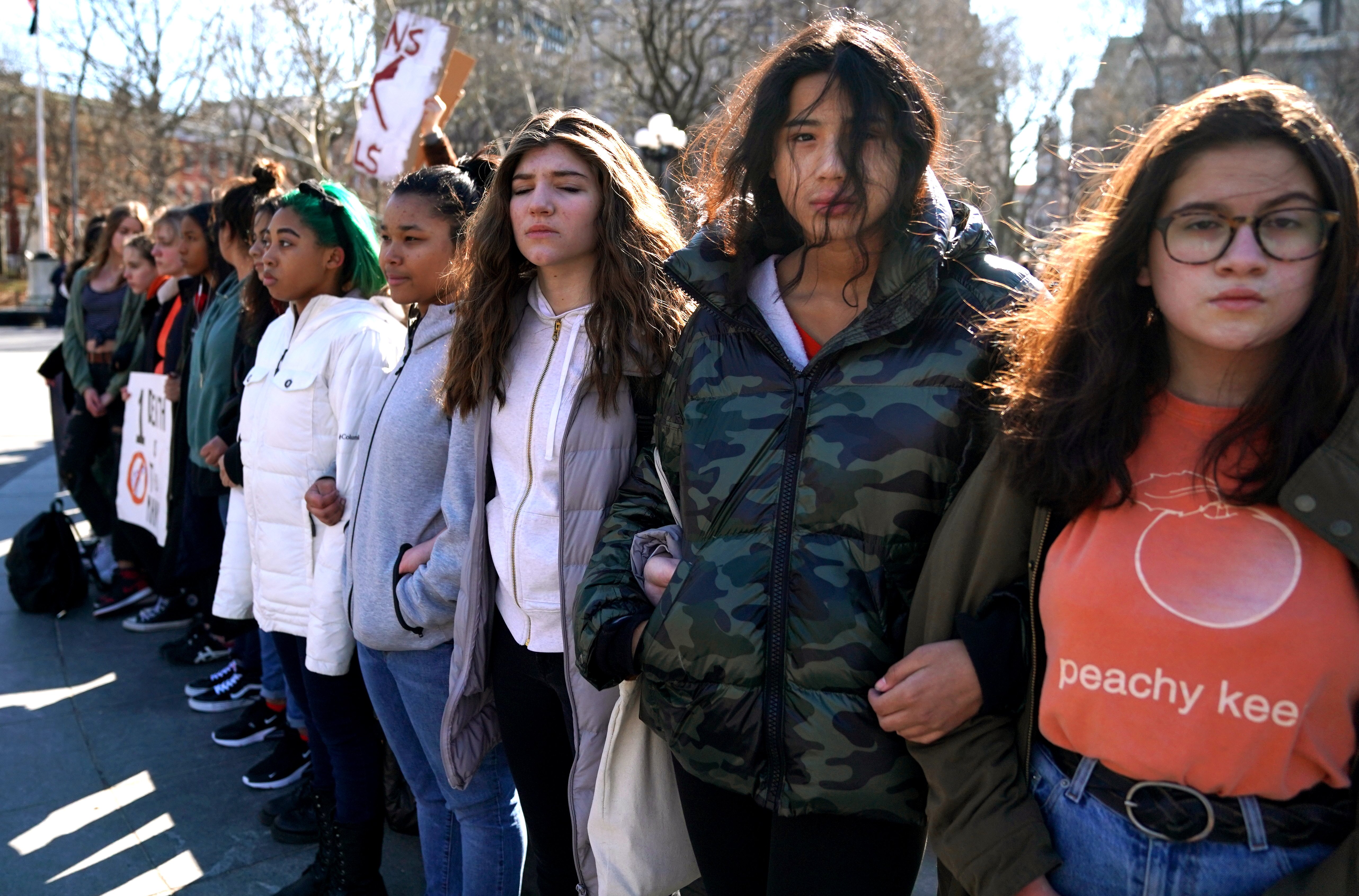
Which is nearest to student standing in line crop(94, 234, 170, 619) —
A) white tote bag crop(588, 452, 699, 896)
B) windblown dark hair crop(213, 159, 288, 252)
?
windblown dark hair crop(213, 159, 288, 252)

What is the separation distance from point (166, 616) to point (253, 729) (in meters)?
1.90

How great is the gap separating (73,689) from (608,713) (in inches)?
158

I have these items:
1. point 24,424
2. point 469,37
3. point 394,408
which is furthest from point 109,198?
point 394,408

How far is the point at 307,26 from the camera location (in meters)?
20.4

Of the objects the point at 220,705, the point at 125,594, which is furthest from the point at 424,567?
the point at 125,594

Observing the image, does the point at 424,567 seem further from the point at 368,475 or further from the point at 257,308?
the point at 257,308

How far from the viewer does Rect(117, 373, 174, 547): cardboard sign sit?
208 inches

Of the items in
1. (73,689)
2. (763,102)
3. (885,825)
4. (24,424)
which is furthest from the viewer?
(24,424)

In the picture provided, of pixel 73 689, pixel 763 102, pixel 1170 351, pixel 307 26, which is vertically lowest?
pixel 73 689

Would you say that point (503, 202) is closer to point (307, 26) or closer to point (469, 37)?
point (307, 26)

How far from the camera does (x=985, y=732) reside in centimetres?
168

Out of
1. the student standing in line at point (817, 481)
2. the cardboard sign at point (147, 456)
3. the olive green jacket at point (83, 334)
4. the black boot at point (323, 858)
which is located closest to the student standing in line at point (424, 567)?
the black boot at point (323, 858)

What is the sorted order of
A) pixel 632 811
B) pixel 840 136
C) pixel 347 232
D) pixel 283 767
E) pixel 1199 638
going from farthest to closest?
pixel 283 767, pixel 347 232, pixel 632 811, pixel 840 136, pixel 1199 638

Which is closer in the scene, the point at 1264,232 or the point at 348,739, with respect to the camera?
the point at 1264,232
